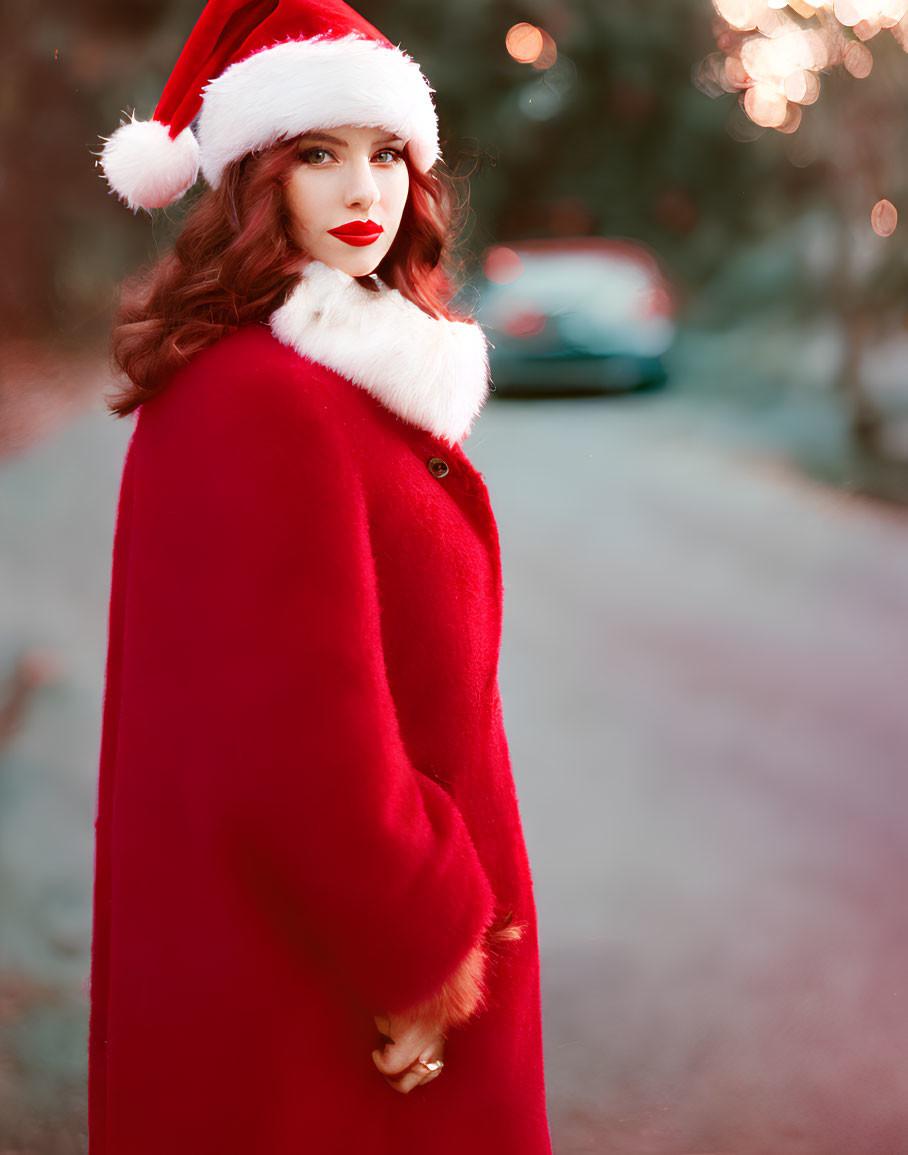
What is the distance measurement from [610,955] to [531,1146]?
1187 millimetres

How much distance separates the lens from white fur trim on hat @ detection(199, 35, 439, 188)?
0.74m

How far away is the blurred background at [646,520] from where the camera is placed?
1.77m

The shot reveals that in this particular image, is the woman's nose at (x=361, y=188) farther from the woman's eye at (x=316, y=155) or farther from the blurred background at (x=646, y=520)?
the blurred background at (x=646, y=520)

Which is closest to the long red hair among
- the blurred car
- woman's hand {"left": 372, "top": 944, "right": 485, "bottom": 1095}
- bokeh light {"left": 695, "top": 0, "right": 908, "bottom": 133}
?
woman's hand {"left": 372, "top": 944, "right": 485, "bottom": 1095}

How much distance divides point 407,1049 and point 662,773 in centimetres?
157

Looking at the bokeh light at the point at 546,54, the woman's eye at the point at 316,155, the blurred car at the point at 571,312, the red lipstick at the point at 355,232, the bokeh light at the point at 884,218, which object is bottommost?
the red lipstick at the point at 355,232

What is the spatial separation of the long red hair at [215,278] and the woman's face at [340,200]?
0.01m

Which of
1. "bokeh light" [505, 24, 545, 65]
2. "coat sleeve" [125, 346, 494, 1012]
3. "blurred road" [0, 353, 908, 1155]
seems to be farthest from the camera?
"bokeh light" [505, 24, 545, 65]

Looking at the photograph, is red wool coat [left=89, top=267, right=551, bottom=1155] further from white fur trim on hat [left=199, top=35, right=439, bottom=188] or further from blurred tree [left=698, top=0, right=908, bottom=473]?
blurred tree [left=698, top=0, right=908, bottom=473]

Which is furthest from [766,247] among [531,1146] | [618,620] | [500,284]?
[531,1146]

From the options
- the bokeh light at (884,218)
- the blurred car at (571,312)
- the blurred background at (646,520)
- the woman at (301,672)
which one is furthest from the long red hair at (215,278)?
the bokeh light at (884,218)

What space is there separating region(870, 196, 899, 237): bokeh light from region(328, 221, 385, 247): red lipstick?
1.63 metres

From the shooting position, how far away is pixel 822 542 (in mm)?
2180

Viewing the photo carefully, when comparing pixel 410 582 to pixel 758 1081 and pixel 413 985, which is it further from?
pixel 758 1081
